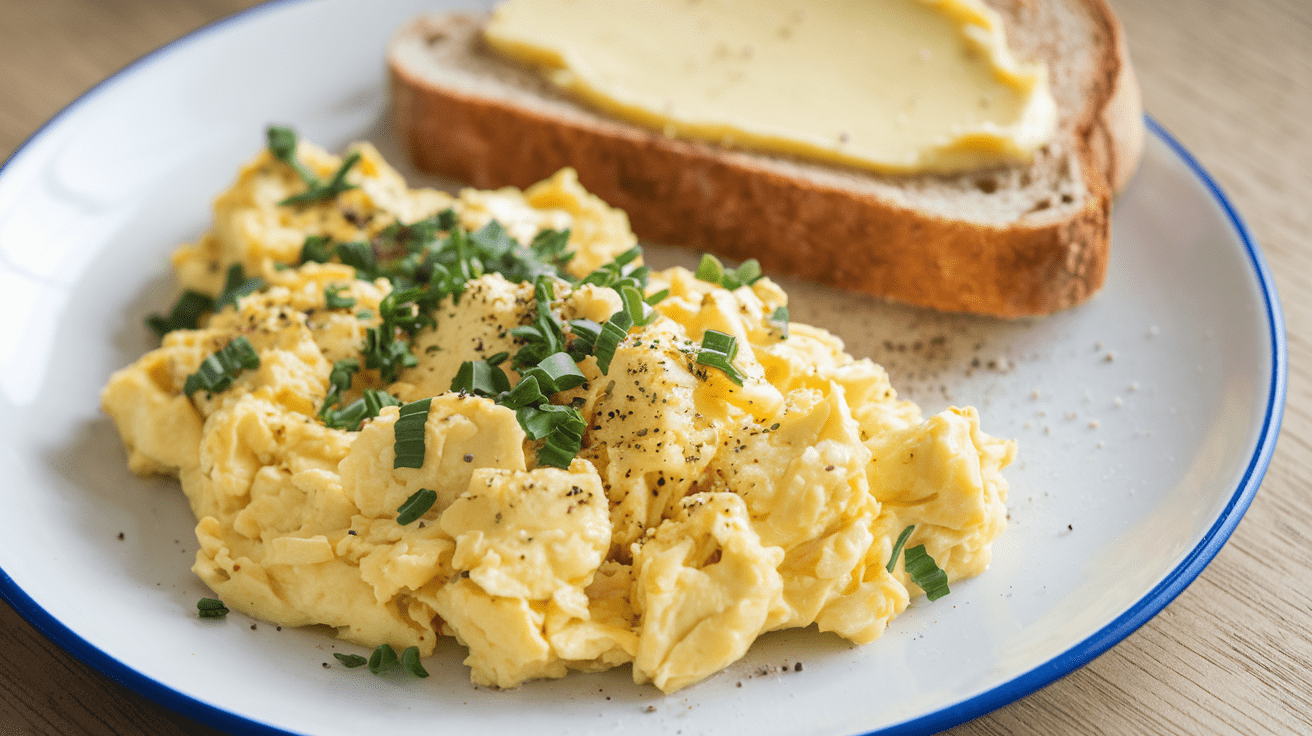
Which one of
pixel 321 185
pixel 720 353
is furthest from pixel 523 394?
pixel 321 185

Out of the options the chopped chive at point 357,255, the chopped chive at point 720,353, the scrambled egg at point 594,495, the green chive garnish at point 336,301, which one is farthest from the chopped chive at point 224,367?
the chopped chive at point 720,353

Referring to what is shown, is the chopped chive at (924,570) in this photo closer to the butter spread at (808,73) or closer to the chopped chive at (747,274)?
the chopped chive at (747,274)

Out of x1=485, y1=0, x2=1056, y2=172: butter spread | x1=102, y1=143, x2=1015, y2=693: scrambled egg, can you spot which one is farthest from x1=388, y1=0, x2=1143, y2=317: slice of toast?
x1=102, y1=143, x2=1015, y2=693: scrambled egg

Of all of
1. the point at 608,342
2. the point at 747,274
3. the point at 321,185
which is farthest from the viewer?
the point at 321,185

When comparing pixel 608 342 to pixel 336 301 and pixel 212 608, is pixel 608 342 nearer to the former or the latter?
pixel 336 301

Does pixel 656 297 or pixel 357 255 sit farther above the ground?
pixel 656 297
